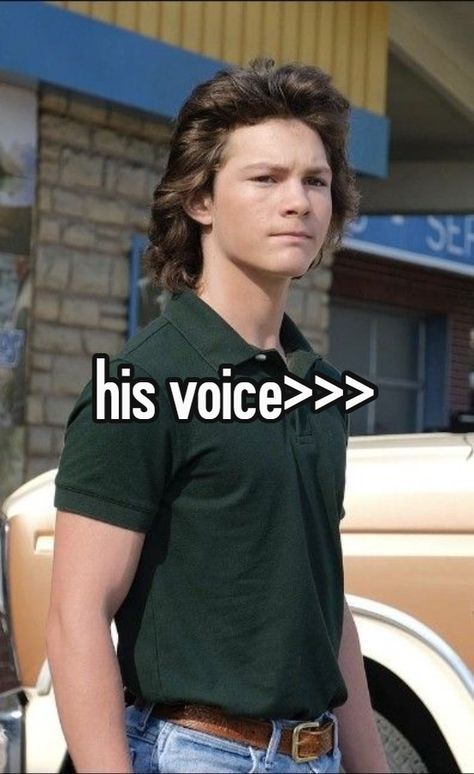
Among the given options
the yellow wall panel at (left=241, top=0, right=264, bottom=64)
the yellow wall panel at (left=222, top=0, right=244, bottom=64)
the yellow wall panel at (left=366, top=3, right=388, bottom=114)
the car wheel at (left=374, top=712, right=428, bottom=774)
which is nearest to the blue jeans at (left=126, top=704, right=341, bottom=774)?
the car wheel at (left=374, top=712, right=428, bottom=774)

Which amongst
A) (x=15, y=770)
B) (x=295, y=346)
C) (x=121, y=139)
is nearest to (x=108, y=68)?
(x=121, y=139)

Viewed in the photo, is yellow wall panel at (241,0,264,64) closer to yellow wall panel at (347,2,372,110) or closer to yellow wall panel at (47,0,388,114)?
yellow wall panel at (47,0,388,114)

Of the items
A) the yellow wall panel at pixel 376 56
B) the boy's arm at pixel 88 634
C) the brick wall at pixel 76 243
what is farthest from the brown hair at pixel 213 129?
the yellow wall panel at pixel 376 56

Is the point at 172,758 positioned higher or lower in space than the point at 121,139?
lower

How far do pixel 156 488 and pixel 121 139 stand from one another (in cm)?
805

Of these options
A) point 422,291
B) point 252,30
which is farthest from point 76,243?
point 422,291

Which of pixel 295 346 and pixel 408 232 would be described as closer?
pixel 295 346

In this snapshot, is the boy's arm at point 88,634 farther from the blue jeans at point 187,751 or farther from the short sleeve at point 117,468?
the blue jeans at point 187,751

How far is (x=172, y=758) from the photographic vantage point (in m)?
2.21

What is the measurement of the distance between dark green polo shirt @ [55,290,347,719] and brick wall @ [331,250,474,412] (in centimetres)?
1393

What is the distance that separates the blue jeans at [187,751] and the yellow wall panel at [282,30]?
24.0 feet

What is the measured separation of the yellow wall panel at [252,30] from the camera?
10344mm

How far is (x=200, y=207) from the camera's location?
244 centimetres

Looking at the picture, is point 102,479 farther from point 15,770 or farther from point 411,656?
point 411,656
